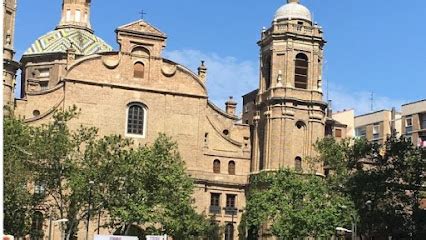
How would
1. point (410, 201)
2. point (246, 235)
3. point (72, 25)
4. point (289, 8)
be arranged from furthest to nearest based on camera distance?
1. point (72, 25)
2. point (289, 8)
3. point (246, 235)
4. point (410, 201)

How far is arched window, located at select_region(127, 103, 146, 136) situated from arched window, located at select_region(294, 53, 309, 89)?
1385 centimetres

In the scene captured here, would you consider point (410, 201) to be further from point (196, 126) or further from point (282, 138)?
point (196, 126)

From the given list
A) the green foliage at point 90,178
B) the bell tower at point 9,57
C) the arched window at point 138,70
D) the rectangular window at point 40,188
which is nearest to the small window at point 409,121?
the arched window at point 138,70

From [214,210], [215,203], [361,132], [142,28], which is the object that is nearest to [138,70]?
[142,28]

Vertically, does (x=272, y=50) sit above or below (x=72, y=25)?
below

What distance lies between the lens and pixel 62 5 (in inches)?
3588

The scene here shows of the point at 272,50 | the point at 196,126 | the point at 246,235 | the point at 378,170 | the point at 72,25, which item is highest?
the point at 72,25

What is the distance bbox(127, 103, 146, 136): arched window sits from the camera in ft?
220

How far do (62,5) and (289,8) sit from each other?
3145 centimetres

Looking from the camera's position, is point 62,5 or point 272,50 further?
point 62,5

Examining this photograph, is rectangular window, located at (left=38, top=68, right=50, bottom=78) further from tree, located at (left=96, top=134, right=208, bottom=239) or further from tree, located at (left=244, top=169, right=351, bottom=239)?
tree, located at (left=244, top=169, right=351, bottom=239)

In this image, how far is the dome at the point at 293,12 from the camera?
70.7 meters

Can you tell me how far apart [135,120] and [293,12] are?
17163 mm

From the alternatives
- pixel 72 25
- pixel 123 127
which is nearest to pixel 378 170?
pixel 123 127
